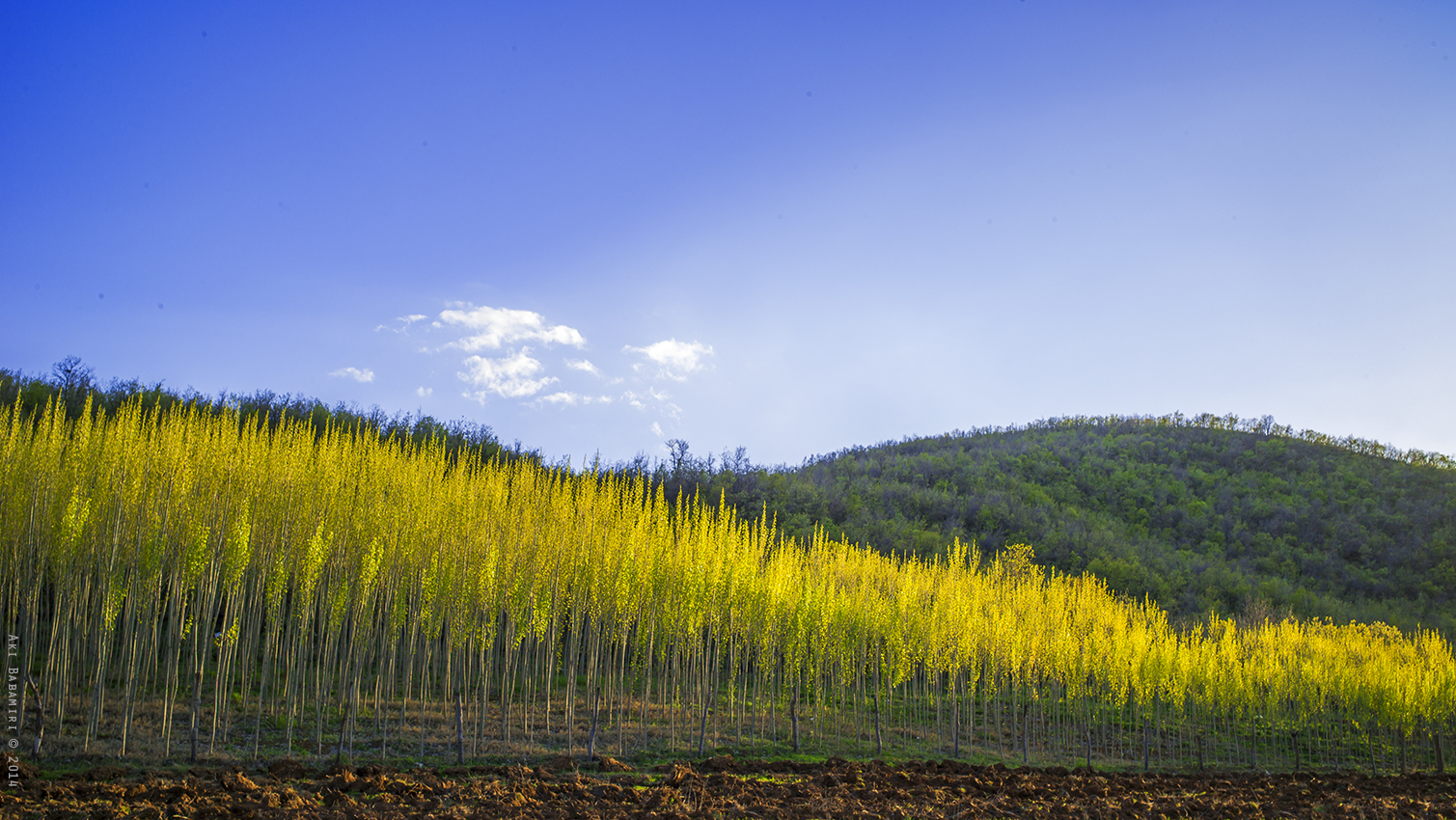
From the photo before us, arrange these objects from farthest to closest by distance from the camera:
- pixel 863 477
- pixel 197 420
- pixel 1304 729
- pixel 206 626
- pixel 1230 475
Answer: pixel 1230 475, pixel 863 477, pixel 1304 729, pixel 197 420, pixel 206 626

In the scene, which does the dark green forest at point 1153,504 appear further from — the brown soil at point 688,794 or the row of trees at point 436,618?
the brown soil at point 688,794

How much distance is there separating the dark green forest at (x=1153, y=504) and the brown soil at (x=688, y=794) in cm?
Result: 1755

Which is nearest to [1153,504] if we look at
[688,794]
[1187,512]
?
[1187,512]

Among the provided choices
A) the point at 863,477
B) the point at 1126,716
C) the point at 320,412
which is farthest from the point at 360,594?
the point at 863,477

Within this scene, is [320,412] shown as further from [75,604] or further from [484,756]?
[484,756]

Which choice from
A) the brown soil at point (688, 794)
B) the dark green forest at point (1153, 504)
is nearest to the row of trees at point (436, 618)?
→ the brown soil at point (688, 794)

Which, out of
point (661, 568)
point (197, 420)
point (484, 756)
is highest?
point (197, 420)

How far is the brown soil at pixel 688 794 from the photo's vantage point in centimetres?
734

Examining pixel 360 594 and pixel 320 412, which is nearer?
pixel 360 594

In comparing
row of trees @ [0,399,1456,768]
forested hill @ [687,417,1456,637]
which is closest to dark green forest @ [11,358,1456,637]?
forested hill @ [687,417,1456,637]

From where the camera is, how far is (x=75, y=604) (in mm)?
11711

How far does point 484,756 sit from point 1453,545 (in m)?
58.9

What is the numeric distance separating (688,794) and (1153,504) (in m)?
53.1

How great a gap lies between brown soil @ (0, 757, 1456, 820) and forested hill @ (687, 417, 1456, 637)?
75.6 ft
